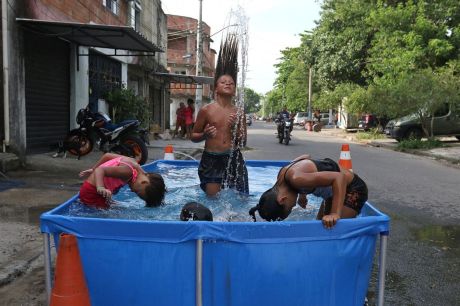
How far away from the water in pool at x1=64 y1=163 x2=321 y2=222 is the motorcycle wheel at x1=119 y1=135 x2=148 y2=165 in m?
3.27

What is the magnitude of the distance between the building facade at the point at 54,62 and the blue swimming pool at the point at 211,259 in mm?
6769

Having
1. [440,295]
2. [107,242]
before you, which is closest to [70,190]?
[107,242]

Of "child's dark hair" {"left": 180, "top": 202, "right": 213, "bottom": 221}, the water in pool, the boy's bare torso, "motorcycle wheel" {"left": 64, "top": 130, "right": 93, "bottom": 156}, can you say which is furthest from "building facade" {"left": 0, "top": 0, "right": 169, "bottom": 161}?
"child's dark hair" {"left": 180, "top": 202, "right": 213, "bottom": 221}

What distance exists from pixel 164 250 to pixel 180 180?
361 cm

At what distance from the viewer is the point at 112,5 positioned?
15.9 m

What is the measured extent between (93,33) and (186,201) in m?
6.48

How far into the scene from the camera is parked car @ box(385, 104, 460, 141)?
59.9 ft

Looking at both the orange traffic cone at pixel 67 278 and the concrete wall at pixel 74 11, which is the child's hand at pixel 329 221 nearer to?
the orange traffic cone at pixel 67 278

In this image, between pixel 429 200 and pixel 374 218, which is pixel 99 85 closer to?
pixel 429 200

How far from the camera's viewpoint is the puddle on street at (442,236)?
4777 millimetres

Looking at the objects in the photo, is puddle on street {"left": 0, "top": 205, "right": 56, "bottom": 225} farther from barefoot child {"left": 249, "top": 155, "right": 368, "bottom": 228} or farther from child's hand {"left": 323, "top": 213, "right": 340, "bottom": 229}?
child's hand {"left": 323, "top": 213, "right": 340, "bottom": 229}

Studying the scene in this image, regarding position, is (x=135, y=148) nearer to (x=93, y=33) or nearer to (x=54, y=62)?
(x=93, y=33)

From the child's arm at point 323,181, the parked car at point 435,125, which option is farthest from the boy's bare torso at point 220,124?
the parked car at point 435,125

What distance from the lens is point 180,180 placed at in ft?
20.1
